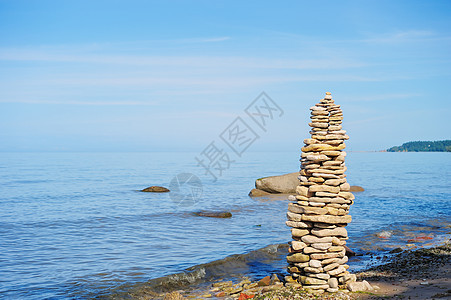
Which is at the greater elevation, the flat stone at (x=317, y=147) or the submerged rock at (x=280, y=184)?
the flat stone at (x=317, y=147)

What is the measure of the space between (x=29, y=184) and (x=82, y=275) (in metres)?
38.2

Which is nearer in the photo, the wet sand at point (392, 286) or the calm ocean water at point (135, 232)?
the wet sand at point (392, 286)

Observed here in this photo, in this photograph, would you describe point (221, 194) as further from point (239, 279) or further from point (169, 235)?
point (239, 279)

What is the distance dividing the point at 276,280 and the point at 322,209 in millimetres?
3159

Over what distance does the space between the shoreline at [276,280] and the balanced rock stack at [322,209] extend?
0.63 m

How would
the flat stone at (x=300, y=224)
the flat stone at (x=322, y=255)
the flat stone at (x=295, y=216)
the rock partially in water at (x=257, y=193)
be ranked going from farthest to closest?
the rock partially in water at (x=257, y=193)
the flat stone at (x=295, y=216)
the flat stone at (x=300, y=224)
the flat stone at (x=322, y=255)

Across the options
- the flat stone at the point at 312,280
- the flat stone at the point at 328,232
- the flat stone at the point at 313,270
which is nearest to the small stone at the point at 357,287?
the flat stone at the point at 312,280

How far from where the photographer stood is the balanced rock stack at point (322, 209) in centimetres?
1258

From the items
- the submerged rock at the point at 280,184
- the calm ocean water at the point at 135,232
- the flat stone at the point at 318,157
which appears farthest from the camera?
the submerged rock at the point at 280,184

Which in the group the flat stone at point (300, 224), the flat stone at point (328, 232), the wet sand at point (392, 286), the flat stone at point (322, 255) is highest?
the flat stone at point (300, 224)

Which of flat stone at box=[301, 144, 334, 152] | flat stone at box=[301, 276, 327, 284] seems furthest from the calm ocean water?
flat stone at box=[301, 144, 334, 152]

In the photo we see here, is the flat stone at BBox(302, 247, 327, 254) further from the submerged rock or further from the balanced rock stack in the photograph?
the submerged rock

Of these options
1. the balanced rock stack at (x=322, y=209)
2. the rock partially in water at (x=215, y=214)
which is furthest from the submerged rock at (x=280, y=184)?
the balanced rock stack at (x=322, y=209)

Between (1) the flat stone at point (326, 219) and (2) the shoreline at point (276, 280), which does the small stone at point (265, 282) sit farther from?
(1) the flat stone at point (326, 219)
